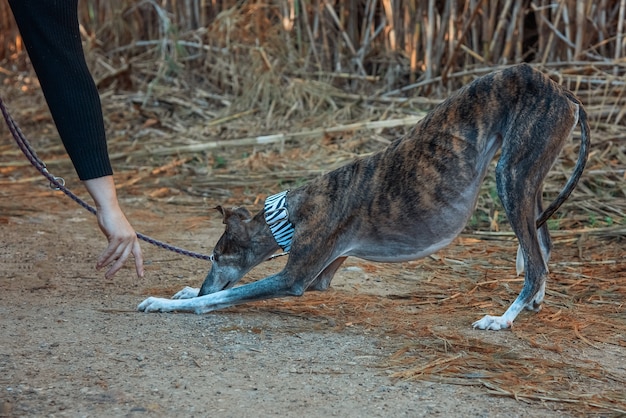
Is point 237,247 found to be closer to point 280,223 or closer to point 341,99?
point 280,223

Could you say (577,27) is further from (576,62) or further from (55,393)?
(55,393)

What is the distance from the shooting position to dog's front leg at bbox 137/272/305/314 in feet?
13.5

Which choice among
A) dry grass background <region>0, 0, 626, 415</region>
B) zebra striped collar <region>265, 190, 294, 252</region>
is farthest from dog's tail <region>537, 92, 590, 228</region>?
zebra striped collar <region>265, 190, 294, 252</region>

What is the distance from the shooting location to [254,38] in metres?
9.59

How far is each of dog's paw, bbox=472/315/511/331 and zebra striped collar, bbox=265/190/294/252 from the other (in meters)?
0.95

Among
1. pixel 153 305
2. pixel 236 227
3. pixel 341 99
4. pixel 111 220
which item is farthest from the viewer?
pixel 341 99

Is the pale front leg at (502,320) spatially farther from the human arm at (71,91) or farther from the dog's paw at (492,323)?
the human arm at (71,91)

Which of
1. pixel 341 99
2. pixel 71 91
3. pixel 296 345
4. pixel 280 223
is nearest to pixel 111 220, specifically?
pixel 71 91

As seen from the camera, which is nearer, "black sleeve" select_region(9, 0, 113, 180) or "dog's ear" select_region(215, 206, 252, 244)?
"black sleeve" select_region(9, 0, 113, 180)

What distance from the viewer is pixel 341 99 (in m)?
8.77

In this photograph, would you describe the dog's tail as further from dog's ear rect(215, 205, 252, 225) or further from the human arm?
the human arm

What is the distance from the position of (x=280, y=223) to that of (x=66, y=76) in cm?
159

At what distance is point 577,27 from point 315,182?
14.2 feet

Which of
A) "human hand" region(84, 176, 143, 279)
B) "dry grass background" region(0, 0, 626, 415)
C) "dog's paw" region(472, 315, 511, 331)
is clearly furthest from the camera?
"dry grass background" region(0, 0, 626, 415)
